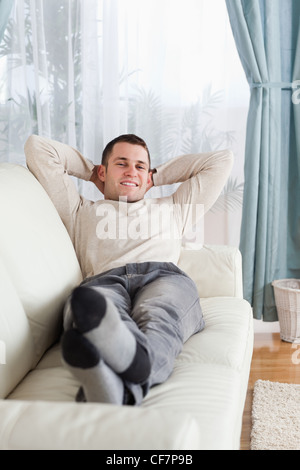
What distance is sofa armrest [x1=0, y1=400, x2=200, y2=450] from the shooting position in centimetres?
89

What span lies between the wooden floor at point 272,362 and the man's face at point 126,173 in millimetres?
953

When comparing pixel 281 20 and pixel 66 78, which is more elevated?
pixel 281 20

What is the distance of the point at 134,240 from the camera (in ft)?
7.13

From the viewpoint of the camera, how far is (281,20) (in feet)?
9.96

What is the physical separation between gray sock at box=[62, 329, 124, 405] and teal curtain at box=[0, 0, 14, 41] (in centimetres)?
223

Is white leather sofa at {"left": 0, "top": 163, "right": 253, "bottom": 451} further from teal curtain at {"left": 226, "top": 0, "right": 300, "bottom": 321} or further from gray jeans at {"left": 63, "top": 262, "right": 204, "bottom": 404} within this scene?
teal curtain at {"left": 226, "top": 0, "right": 300, "bottom": 321}

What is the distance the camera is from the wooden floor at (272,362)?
2.49m

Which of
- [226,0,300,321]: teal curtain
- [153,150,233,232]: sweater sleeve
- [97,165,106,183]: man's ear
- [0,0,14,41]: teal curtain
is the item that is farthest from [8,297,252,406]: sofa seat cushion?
[0,0,14,41]: teal curtain

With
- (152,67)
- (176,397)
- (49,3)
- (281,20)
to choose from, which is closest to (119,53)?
(152,67)

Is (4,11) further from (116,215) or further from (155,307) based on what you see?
(155,307)

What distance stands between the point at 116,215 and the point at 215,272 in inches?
17.9

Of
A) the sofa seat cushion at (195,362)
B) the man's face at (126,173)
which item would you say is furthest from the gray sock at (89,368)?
the man's face at (126,173)
